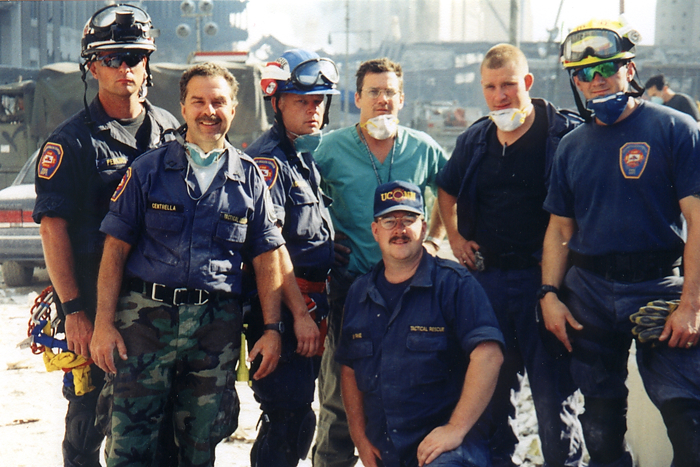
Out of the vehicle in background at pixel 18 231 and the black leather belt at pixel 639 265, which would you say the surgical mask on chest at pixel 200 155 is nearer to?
the black leather belt at pixel 639 265

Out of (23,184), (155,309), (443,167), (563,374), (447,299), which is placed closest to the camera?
(155,309)

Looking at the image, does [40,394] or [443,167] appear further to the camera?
[40,394]

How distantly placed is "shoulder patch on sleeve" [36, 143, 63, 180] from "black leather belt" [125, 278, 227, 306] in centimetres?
69

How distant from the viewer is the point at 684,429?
9.84 ft

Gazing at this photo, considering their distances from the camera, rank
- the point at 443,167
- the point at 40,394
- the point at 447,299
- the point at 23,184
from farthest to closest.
Result: the point at 23,184, the point at 40,394, the point at 443,167, the point at 447,299

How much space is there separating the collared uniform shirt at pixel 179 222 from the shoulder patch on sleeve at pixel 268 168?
1.01ft

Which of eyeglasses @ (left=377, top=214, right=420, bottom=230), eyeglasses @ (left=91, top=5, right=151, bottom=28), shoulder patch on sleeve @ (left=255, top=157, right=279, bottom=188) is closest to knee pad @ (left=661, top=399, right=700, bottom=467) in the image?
eyeglasses @ (left=377, top=214, right=420, bottom=230)

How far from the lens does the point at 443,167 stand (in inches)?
164

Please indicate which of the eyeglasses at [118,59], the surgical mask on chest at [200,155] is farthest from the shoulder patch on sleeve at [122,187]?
the eyeglasses at [118,59]

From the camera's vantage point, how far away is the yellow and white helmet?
11.1 ft

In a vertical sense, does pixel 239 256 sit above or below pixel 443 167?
below

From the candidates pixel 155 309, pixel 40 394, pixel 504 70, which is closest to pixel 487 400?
pixel 155 309

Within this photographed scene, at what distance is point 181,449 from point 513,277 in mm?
1948

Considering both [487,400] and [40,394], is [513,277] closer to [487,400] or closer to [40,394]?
[487,400]
